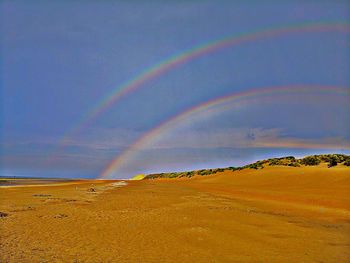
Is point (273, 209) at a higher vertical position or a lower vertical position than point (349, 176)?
lower

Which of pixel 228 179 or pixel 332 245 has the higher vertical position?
pixel 228 179

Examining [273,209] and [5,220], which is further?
[273,209]

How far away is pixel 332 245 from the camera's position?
13.7 m

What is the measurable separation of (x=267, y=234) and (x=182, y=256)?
5472 mm

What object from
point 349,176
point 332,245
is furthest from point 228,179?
point 332,245

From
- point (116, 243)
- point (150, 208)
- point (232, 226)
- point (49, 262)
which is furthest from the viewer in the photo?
point (150, 208)

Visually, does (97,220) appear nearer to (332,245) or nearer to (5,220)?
(5,220)

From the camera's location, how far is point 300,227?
56.8 ft

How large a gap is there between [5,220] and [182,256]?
35.1ft

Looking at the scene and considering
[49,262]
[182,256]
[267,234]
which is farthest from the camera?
[267,234]

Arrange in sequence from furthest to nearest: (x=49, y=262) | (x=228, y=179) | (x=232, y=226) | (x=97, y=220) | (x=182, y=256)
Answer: (x=228, y=179) < (x=97, y=220) < (x=232, y=226) < (x=182, y=256) < (x=49, y=262)

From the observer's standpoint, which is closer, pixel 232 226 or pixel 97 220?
pixel 232 226

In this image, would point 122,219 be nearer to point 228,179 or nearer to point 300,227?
point 300,227

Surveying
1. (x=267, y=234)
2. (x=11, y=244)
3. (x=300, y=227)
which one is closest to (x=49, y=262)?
(x=11, y=244)
